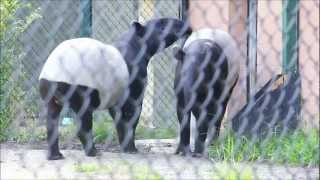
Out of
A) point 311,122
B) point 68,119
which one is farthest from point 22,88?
point 311,122

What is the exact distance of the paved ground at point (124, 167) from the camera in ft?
13.5

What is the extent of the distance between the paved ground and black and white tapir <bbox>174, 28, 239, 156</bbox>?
25cm

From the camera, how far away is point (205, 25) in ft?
19.0

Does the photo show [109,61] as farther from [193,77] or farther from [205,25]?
[205,25]

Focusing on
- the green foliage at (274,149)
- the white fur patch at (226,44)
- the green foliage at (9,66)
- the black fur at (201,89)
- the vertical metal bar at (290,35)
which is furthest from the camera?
the green foliage at (9,66)

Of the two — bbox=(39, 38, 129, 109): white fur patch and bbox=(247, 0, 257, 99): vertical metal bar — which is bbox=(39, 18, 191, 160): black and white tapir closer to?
bbox=(39, 38, 129, 109): white fur patch

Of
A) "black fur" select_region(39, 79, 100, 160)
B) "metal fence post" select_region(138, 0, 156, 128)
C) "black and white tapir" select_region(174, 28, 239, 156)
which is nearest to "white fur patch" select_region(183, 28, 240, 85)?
"black and white tapir" select_region(174, 28, 239, 156)

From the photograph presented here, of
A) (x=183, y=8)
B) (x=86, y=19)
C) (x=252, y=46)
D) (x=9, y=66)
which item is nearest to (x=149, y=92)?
(x=183, y=8)

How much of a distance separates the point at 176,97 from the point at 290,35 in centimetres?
92

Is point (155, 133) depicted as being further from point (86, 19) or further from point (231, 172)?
point (231, 172)

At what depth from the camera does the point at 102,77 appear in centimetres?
420

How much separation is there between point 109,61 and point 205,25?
1696 mm

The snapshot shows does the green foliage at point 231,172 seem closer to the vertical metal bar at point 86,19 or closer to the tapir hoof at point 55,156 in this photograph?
the tapir hoof at point 55,156

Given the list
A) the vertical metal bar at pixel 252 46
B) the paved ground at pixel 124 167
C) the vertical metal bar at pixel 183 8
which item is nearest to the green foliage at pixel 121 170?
the paved ground at pixel 124 167
